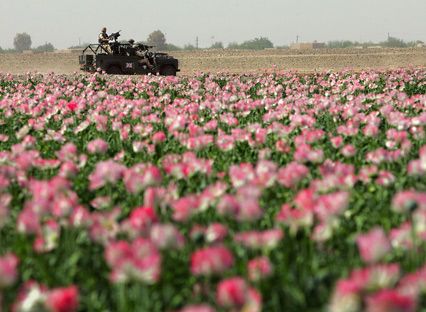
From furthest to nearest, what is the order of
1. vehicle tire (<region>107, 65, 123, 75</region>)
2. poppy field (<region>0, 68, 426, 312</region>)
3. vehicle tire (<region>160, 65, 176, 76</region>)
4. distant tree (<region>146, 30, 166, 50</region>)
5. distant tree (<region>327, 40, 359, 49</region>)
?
distant tree (<region>146, 30, 166, 50</region>) < distant tree (<region>327, 40, 359, 49</region>) < vehicle tire (<region>107, 65, 123, 75</region>) < vehicle tire (<region>160, 65, 176, 76</region>) < poppy field (<region>0, 68, 426, 312</region>)

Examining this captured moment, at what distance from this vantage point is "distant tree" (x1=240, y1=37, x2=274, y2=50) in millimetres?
162750

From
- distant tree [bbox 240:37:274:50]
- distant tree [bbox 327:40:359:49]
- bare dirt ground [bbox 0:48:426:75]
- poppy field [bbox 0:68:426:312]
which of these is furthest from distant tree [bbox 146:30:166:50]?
poppy field [bbox 0:68:426:312]

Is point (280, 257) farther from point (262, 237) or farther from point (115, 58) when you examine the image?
point (115, 58)

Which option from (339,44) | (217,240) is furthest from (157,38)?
(217,240)

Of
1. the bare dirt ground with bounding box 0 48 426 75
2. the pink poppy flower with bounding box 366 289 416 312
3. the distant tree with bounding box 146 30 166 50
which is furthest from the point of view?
the distant tree with bounding box 146 30 166 50

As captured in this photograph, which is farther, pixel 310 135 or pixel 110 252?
pixel 310 135

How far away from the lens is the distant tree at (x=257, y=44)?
163 m

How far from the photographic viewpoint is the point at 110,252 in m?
1.94

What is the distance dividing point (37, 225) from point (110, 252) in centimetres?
57

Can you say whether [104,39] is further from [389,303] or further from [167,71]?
[389,303]

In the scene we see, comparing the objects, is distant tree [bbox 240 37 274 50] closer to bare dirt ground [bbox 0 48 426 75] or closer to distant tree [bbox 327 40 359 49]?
distant tree [bbox 327 40 359 49]

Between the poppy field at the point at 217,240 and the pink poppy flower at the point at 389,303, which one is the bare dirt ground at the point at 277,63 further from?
the pink poppy flower at the point at 389,303

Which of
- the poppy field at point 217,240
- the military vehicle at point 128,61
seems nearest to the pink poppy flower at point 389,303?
the poppy field at point 217,240

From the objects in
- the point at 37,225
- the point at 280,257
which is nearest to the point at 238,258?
the point at 280,257
